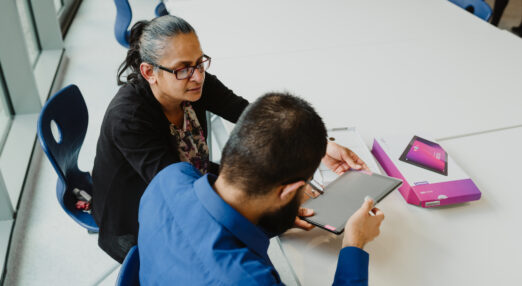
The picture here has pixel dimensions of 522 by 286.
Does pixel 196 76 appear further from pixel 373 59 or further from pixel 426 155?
pixel 373 59

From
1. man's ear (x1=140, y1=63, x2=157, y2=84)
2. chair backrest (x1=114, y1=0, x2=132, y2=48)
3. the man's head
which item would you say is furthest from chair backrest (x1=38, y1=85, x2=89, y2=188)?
chair backrest (x1=114, y1=0, x2=132, y2=48)

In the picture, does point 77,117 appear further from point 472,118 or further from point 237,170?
point 472,118

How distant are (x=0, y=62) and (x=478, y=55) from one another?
291 cm

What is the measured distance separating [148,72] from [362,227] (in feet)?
2.75

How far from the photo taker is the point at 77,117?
163 centimetres

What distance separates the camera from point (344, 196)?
1287 millimetres

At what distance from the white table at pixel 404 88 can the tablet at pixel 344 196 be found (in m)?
0.05

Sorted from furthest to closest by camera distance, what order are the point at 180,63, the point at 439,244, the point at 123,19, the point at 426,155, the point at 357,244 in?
the point at 123,19 < the point at 426,155 < the point at 180,63 < the point at 439,244 < the point at 357,244

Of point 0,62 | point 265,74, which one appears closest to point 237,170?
point 265,74

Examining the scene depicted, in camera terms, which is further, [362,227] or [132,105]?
[132,105]

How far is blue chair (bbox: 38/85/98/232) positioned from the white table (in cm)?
69

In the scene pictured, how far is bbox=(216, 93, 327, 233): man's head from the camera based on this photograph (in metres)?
0.88

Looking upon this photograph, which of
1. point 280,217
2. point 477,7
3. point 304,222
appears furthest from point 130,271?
point 477,7

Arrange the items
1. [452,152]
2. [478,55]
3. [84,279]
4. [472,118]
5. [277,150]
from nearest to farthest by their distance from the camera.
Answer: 1. [277,150]
2. [452,152]
3. [472,118]
4. [84,279]
5. [478,55]
